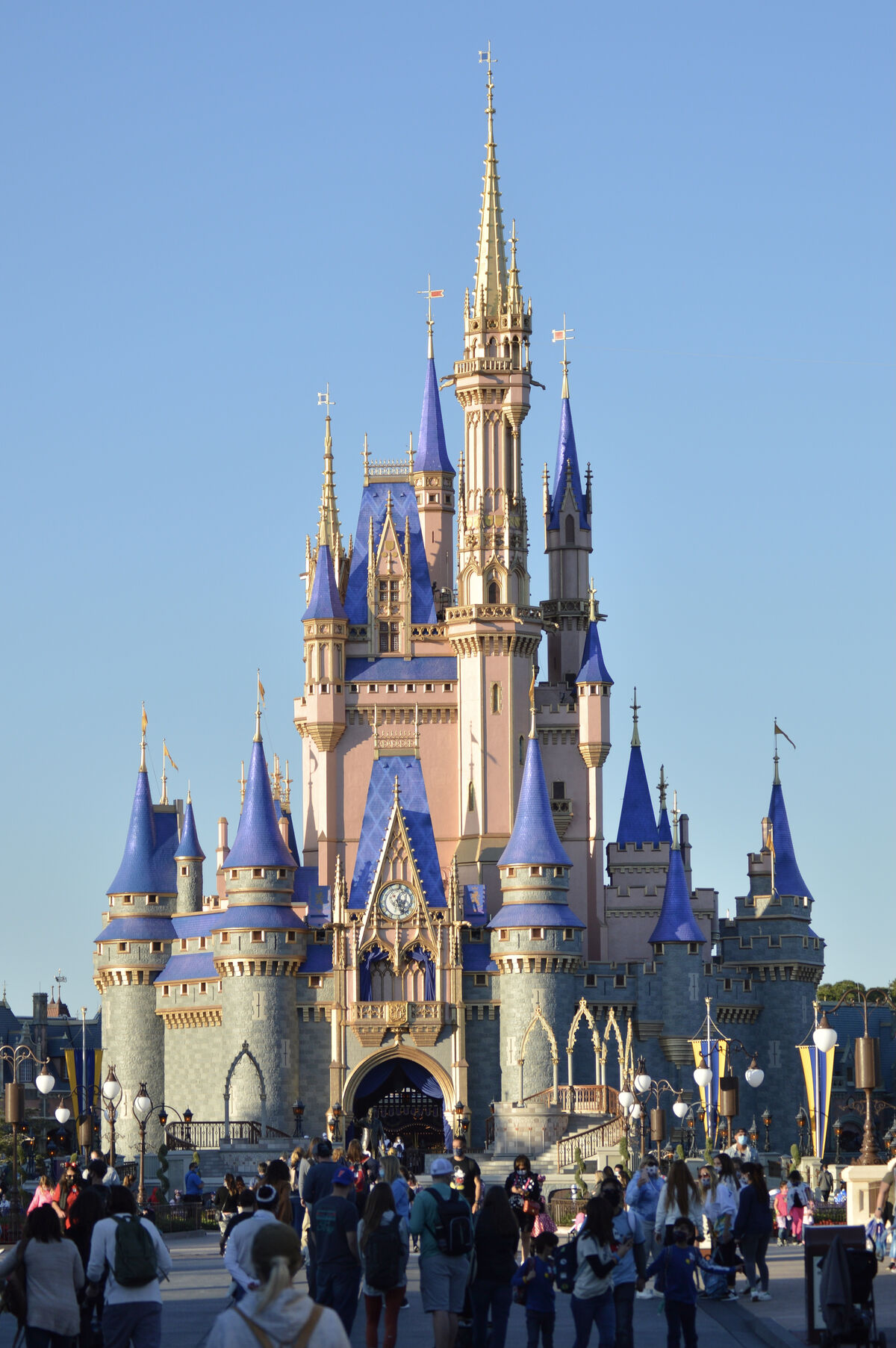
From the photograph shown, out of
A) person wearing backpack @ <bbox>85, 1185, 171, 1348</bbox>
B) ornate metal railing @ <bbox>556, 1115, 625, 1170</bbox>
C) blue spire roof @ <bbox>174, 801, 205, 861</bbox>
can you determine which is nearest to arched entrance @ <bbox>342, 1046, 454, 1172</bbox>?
ornate metal railing @ <bbox>556, 1115, 625, 1170</bbox>

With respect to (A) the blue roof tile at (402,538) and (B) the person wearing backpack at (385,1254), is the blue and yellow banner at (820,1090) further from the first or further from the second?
(A) the blue roof tile at (402,538)

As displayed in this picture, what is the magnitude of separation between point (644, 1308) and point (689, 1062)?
45528mm

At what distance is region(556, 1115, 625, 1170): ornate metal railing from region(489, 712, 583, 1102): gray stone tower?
5455mm

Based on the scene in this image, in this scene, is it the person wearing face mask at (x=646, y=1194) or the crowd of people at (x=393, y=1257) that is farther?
the person wearing face mask at (x=646, y=1194)

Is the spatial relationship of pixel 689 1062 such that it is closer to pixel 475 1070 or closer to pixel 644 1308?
pixel 475 1070

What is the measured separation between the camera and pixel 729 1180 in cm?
3041

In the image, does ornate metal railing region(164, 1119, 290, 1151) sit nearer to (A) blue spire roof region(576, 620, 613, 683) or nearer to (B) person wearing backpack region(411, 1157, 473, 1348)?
(A) blue spire roof region(576, 620, 613, 683)

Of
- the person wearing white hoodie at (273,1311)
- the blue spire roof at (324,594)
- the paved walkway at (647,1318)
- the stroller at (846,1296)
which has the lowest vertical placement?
the paved walkway at (647,1318)

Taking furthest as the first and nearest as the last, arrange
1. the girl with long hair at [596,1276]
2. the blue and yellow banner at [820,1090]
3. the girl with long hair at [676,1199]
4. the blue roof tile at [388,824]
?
the blue roof tile at [388,824] < the blue and yellow banner at [820,1090] < the girl with long hair at [676,1199] < the girl with long hair at [596,1276]

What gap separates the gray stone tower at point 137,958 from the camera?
252 feet

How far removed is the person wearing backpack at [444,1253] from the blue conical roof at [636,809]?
5828cm

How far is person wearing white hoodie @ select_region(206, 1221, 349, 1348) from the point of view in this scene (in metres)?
13.7

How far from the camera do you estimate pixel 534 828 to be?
7288 centimetres

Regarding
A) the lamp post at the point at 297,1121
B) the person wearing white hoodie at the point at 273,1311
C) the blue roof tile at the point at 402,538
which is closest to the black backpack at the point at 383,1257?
the person wearing white hoodie at the point at 273,1311
